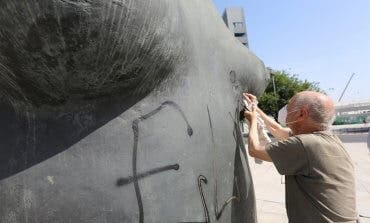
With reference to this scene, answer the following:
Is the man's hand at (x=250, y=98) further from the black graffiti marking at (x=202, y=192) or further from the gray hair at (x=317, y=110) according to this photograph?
the black graffiti marking at (x=202, y=192)

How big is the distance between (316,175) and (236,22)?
84.8 inches

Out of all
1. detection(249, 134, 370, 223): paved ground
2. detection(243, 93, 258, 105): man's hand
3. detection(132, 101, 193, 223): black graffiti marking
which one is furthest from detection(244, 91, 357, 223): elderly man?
detection(249, 134, 370, 223): paved ground

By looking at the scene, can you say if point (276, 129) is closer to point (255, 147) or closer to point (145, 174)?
point (255, 147)

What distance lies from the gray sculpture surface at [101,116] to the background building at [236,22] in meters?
1.67

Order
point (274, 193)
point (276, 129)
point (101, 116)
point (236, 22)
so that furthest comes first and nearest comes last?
point (274, 193) < point (236, 22) < point (276, 129) < point (101, 116)

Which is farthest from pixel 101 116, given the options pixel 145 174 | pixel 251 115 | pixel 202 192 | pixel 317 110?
pixel 317 110

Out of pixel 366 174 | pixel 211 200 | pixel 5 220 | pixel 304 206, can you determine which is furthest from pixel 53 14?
pixel 366 174

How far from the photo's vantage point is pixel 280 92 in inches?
1681

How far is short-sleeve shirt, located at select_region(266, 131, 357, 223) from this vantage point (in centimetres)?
237

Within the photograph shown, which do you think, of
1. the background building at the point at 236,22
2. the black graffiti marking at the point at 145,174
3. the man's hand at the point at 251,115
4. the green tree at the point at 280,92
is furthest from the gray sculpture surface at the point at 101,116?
the green tree at the point at 280,92

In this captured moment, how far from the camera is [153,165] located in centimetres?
167

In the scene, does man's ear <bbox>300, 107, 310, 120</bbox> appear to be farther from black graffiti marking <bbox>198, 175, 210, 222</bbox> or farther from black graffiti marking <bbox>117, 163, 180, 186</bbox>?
black graffiti marking <bbox>117, 163, 180, 186</bbox>

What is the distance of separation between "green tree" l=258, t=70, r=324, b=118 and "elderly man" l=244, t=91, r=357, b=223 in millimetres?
36793

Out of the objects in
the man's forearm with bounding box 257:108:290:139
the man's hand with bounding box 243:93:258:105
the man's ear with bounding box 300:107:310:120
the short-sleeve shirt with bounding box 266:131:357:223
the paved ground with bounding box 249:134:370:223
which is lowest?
the paved ground with bounding box 249:134:370:223
